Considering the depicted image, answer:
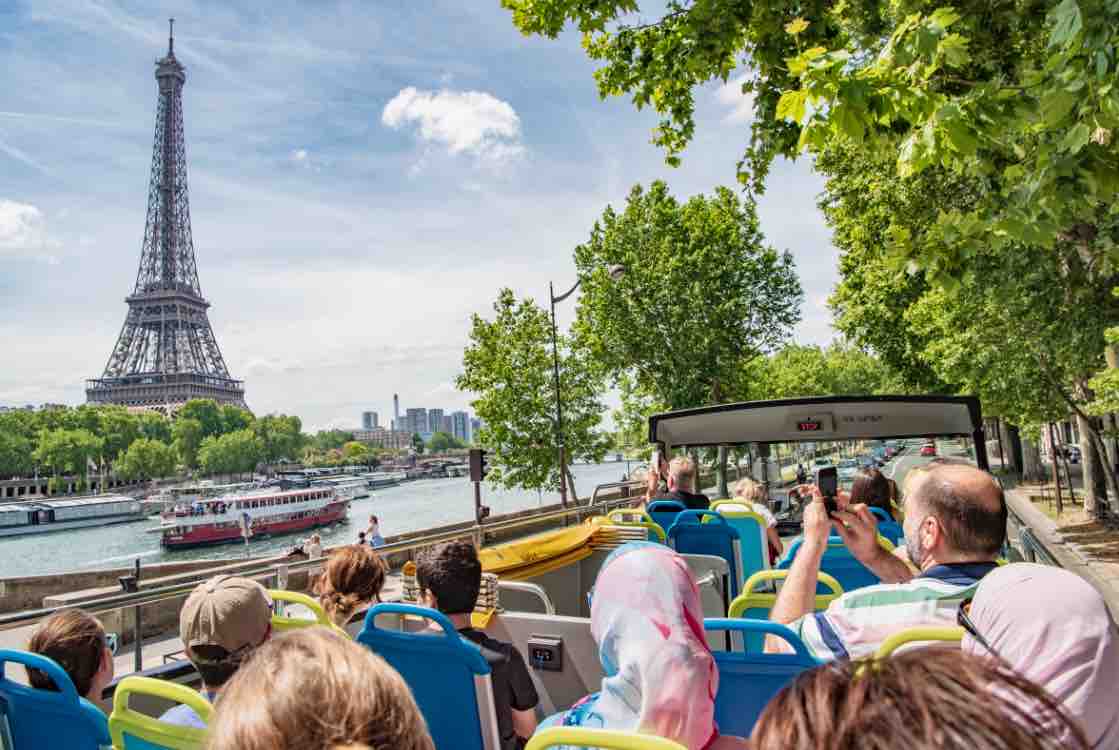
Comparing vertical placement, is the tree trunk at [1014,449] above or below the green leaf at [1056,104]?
below

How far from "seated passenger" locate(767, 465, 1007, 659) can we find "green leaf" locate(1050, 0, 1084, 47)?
8.57 ft

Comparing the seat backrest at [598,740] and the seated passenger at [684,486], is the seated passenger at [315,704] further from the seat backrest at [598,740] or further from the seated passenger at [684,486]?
the seated passenger at [684,486]

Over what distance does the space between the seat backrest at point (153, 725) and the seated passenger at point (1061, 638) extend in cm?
233

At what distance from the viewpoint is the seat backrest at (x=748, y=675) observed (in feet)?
8.21

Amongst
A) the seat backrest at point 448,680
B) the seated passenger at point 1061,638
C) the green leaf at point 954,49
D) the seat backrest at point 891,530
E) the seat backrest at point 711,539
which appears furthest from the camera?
the seat backrest at point 711,539

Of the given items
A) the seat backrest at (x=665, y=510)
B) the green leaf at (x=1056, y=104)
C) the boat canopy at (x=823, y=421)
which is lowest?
the seat backrest at (x=665, y=510)

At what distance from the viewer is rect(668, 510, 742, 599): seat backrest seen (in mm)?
6598

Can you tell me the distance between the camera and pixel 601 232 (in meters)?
39.7

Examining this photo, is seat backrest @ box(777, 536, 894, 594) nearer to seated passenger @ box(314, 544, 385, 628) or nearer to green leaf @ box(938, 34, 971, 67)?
seated passenger @ box(314, 544, 385, 628)

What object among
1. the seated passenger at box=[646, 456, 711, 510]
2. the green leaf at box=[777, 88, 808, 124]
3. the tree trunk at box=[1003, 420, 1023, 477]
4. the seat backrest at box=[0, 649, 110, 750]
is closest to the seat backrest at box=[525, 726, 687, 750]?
the seat backrest at box=[0, 649, 110, 750]

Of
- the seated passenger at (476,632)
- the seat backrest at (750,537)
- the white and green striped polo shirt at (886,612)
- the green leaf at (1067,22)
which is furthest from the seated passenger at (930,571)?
the seat backrest at (750,537)

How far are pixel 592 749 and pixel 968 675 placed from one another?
1361 millimetres

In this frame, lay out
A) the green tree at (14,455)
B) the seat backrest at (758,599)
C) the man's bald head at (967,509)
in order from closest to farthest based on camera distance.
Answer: the man's bald head at (967,509)
the seat backrest at (758,599)
the green tree at (14,455)

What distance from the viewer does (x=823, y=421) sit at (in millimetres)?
6777
